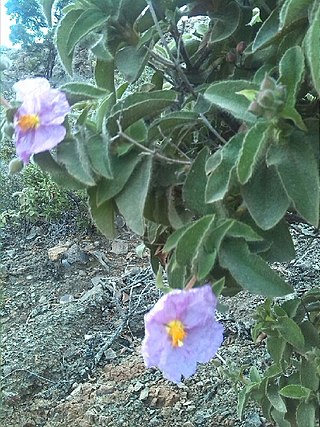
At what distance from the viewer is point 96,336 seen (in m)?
1.57

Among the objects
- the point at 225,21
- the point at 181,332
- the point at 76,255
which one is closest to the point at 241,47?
the point at 225,21

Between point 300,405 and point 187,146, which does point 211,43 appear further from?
point 300,405

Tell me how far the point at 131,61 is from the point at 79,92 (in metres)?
0.12

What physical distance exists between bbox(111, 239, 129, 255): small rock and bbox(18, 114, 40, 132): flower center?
1353 millimetres

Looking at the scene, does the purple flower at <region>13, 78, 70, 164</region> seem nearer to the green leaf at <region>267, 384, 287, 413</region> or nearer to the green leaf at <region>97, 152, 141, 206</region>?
the green leaf at <region>97, 152, 141, 206</region>

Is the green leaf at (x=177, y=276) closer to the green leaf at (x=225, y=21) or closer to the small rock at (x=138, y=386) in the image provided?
the green leaf at (x=225, y=21)

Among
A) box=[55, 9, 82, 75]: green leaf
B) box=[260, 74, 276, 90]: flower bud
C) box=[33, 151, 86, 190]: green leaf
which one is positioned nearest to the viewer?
box=[260, 74, 276, 90]: flower bud

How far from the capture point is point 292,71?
1.82 feet

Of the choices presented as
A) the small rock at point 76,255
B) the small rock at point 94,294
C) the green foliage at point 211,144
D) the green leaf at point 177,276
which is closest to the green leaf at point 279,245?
the green foliage at point 211,144

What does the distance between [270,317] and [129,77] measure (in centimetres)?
36

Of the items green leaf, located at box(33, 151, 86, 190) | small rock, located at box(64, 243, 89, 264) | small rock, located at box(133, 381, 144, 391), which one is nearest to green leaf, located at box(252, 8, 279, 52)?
green leaf, located at box(33, 151, 86, 190)

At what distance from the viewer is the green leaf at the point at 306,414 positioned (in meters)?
0.82

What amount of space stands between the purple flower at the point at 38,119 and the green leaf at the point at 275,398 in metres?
0.49

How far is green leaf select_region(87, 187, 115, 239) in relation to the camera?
64cm
